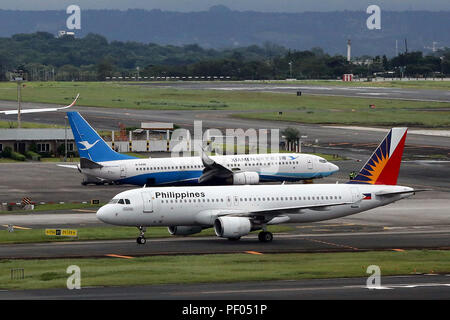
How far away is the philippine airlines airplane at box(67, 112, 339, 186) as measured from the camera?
91.4m

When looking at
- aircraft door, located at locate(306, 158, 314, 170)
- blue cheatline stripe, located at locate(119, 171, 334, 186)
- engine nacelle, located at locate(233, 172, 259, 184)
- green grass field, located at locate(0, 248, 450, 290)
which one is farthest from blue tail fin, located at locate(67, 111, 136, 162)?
green grass field, located at locate(0, 248, 450, 290)

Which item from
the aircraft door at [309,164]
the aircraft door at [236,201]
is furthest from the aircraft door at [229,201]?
the aircraft door at [309,164]

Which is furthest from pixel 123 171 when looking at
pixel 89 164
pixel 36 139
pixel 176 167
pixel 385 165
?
pixel 36 139

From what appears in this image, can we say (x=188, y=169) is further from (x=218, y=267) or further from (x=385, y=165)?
(x=218, y=267)

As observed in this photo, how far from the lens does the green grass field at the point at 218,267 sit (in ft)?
168

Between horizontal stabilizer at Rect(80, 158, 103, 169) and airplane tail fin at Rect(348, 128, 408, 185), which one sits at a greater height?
airplane tail fin at Rect(348, 128, 408, 185)

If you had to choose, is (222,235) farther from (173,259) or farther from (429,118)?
(429,118)

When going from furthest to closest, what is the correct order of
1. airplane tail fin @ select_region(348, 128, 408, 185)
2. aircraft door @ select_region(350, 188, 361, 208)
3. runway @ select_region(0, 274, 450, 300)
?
airplane tail fin @ select_region(348, 128, 408, 185) → aircraft door @ select_region(350, 188, 361, 208) → runway @ select_region(0, 274, 450, 300)

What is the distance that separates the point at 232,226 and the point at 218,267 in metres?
10.6

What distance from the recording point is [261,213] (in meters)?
67.1

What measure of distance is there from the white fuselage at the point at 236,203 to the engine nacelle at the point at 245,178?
71.8 ft

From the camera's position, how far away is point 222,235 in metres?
66.2

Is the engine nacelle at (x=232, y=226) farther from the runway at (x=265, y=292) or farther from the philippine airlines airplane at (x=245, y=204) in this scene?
the runway at (x=265, y=292)

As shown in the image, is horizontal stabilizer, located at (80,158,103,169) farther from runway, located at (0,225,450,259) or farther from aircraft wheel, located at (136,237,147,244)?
aircraft wheel, located at (136,237,147,244)
